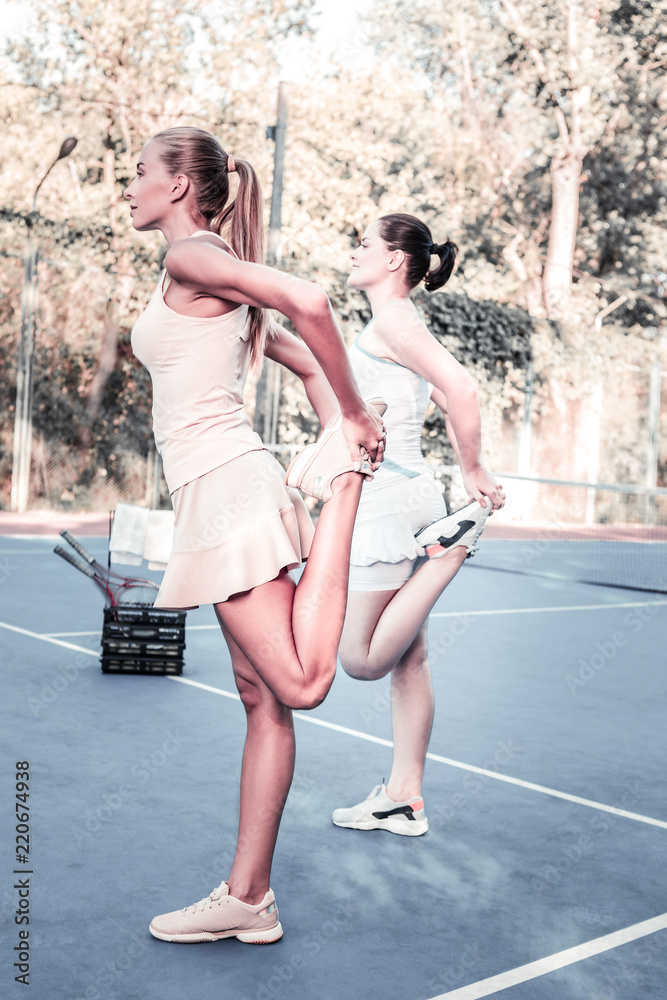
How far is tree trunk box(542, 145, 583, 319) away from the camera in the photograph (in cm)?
2369

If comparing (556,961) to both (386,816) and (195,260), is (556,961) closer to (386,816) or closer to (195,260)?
(386,816)

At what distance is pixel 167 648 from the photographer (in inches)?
228

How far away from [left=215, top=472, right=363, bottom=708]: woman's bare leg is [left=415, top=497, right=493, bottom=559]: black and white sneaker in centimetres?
106

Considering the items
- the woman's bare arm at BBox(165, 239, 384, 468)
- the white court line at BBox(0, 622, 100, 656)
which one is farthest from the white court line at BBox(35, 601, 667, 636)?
the woman's bare arm at BBox(165, 239, 384, 468)

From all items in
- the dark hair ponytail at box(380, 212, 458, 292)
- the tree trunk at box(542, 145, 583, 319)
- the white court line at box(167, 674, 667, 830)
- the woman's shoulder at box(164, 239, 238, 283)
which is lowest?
the white court line at box(167, 674, 667, 830)

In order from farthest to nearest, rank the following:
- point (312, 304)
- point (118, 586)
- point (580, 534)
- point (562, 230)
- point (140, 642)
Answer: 1. point (562, 230)
2. point (580, 534)
3. point (118, 586)
4. point (140, 642)
5. point (312, 304)

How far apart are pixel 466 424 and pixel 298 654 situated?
1.32 metres

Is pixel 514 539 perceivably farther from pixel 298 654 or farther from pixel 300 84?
pixel 298 654

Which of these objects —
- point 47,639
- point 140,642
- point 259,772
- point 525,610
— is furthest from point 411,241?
point 525,610

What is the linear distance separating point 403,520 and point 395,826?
99cm

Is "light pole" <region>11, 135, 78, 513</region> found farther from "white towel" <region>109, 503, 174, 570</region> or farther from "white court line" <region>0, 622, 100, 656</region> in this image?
"white towel" <region>109, 503, 174, 570</region>

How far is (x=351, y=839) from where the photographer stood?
353cm

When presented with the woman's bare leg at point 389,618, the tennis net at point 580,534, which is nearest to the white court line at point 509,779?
the woman's bare leg at point 389,618

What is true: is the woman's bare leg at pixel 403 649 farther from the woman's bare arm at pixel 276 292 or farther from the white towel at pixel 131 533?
the white towel at pixel 131 533
